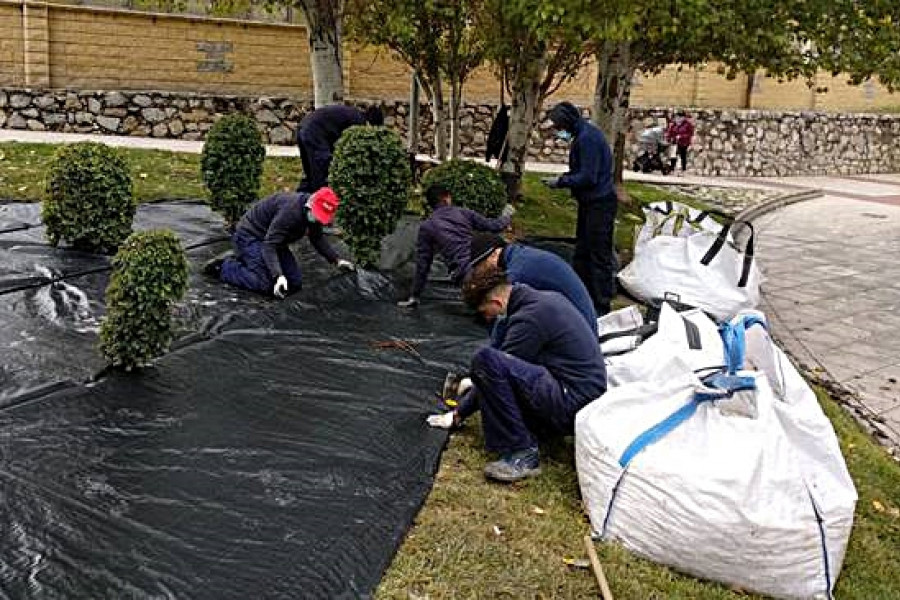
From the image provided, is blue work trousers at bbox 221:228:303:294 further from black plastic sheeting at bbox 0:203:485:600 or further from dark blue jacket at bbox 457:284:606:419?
dark blue jacket at bbox 457:284:606:419

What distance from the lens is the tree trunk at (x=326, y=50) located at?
991 centimetres

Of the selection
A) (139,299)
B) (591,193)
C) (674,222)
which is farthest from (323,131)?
(139,299)

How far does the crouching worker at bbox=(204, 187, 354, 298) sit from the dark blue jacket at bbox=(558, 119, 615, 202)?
188cm

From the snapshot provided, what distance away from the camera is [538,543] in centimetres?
339

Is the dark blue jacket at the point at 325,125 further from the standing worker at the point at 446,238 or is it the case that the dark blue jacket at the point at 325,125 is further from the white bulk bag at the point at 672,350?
the white bulk bag at the point at 672,350

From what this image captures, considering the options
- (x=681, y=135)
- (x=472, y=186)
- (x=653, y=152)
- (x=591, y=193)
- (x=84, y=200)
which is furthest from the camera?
(x=681, y=135)

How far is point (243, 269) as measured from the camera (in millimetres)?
6156

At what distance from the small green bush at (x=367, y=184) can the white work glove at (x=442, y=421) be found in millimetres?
2927

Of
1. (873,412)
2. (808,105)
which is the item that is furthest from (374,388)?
(808,105)

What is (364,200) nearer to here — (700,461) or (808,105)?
(700,461)

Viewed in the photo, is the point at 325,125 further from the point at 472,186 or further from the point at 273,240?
the point at 273,240

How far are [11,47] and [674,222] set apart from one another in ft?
43.2

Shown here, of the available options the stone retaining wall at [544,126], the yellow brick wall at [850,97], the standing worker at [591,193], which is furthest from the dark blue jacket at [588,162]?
the yellow brick wall at [850,97]

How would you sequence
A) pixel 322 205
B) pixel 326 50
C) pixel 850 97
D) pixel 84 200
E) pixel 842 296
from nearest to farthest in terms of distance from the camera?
1. pixel 322 205
2. pixel 84 200
3. pixel 842 296
4. pixel 326 50
5. pixel 850 97
